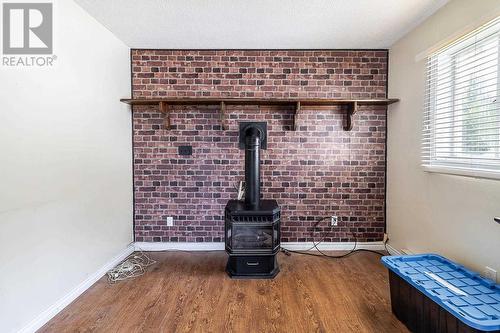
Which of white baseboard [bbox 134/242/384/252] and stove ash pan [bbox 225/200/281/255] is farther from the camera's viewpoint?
white baseboard [bbox 134/242/384/252]

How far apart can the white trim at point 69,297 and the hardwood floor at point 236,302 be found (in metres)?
0.05

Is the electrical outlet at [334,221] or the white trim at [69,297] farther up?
the electrical outlet at [334,221]

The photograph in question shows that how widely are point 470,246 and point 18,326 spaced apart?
3168mm

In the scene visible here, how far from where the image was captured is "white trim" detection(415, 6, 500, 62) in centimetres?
172

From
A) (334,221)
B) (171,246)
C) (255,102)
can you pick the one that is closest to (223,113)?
(255,102)

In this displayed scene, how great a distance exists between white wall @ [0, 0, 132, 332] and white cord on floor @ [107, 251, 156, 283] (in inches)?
6.4

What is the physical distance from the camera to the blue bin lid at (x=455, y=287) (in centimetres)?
131

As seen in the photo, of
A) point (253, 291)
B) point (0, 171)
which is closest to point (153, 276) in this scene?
point (253, 291)

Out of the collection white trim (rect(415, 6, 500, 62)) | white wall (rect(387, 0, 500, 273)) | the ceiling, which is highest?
the ceiling

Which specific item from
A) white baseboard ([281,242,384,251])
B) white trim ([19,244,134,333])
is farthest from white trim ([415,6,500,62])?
white trim ([19,244,134,333])

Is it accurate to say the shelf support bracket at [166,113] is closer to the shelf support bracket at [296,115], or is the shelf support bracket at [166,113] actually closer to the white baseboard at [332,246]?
the shelf support bracket at [296,115]

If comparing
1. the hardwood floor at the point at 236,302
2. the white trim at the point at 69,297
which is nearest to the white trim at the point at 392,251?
the hardwood floor at the point at 236,302

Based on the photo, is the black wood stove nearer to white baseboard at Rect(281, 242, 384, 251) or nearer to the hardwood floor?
the hardwood floor

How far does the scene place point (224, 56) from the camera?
10.2 ft
